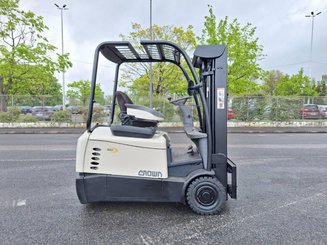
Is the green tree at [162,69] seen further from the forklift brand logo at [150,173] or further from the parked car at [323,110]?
the forklift brand logo at [150,173]

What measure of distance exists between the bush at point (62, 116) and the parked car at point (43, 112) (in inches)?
14.9

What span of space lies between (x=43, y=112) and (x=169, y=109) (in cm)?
854

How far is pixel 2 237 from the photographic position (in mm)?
2938

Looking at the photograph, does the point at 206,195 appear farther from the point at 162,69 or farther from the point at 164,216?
the point at 162,69

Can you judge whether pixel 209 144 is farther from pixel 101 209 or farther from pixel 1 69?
pixel 1 69

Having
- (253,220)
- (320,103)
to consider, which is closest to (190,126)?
(253,220)

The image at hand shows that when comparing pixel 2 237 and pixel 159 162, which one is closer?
pixel 2 237

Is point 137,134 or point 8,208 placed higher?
point 137,134

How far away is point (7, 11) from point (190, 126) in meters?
18.7

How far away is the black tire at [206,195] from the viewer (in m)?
3.43

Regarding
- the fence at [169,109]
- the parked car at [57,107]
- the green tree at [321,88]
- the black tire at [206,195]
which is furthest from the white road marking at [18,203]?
the green tree at [321,88]

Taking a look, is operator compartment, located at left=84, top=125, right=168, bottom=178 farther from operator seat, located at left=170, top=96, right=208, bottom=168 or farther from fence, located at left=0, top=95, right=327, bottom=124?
fence, located at left=0, top=95, right=327, bottom=124

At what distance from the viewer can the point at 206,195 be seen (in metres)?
3.46

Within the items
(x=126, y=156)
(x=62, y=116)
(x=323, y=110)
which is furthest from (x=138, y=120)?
(x=323, y=110)
